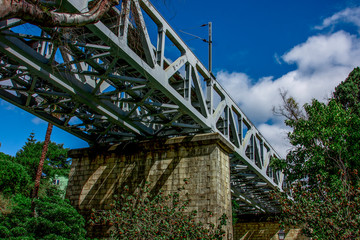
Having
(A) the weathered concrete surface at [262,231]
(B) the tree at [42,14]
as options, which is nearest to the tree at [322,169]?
(B) the tree at [42,14]

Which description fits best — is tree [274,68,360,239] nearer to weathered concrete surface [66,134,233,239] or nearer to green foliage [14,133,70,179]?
weathered concrete surface [66,134,233,239]

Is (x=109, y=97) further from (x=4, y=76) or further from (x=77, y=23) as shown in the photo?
(x=77, y=23)

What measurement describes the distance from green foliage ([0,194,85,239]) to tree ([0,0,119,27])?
8018mm

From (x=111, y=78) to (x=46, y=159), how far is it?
32.6 metres

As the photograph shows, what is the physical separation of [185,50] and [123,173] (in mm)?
5330

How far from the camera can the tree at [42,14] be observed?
338 centimetres

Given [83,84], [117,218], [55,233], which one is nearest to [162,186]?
[117,218]

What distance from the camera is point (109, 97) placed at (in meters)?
9.94

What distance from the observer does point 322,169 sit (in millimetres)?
14625

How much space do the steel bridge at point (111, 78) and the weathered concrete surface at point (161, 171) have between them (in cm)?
63

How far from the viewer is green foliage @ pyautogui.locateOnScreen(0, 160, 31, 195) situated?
935 inches

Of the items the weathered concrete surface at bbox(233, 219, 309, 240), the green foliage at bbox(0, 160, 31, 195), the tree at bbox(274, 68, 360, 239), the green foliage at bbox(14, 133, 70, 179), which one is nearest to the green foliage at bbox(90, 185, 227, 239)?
the tree at bbox(274, 68, 360, 239)

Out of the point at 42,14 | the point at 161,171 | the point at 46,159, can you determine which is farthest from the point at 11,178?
the point at 42,14

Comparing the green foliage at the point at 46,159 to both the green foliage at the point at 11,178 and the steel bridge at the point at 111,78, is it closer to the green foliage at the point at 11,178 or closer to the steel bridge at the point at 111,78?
the green foliage at the point at 11,178
